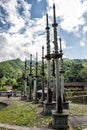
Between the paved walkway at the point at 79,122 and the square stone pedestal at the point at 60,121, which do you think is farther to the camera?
the paved walkway at the point at 79,122

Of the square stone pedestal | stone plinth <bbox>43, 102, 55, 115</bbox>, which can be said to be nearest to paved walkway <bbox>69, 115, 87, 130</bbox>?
the square stone pedestal

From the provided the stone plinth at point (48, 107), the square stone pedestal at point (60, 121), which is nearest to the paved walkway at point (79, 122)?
the square stone pedestal at point (60, 121)

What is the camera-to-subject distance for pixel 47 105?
24.6 m

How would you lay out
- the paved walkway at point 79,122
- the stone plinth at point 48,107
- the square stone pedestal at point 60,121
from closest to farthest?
the square stone pedestal at point 60,121
the paved walkway at point 79,122
the stone plinth at point 48,107

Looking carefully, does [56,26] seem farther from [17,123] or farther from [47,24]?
[17,123]

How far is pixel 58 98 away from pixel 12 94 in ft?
153

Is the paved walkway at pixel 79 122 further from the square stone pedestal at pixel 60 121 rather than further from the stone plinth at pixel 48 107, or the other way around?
the stone plinth at pixel 48 107

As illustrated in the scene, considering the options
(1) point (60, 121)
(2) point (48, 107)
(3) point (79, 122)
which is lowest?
(3) point (79, 122)

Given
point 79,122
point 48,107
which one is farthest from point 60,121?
point 48,107

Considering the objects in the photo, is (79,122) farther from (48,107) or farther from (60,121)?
(48,107)

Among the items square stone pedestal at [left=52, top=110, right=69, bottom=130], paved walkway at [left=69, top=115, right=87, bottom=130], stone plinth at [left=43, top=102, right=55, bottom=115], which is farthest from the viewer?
stone plinth at [left=43, top=102, right=55, bottom=115]

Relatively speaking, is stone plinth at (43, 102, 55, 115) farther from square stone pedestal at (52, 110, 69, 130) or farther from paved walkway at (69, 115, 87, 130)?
square stone pedestal at (52, 110, 69, 130)

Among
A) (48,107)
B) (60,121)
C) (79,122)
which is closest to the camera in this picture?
(60,121)

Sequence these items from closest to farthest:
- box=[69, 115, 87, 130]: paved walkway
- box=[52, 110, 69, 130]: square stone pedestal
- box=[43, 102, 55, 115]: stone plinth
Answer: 1. box=[52, 110, 69, 130]: square stone pedestal
2. box=[69, 115, 87, 130]: paved walkway
3. box=[43, 102, 55, 115]: stone plinth
